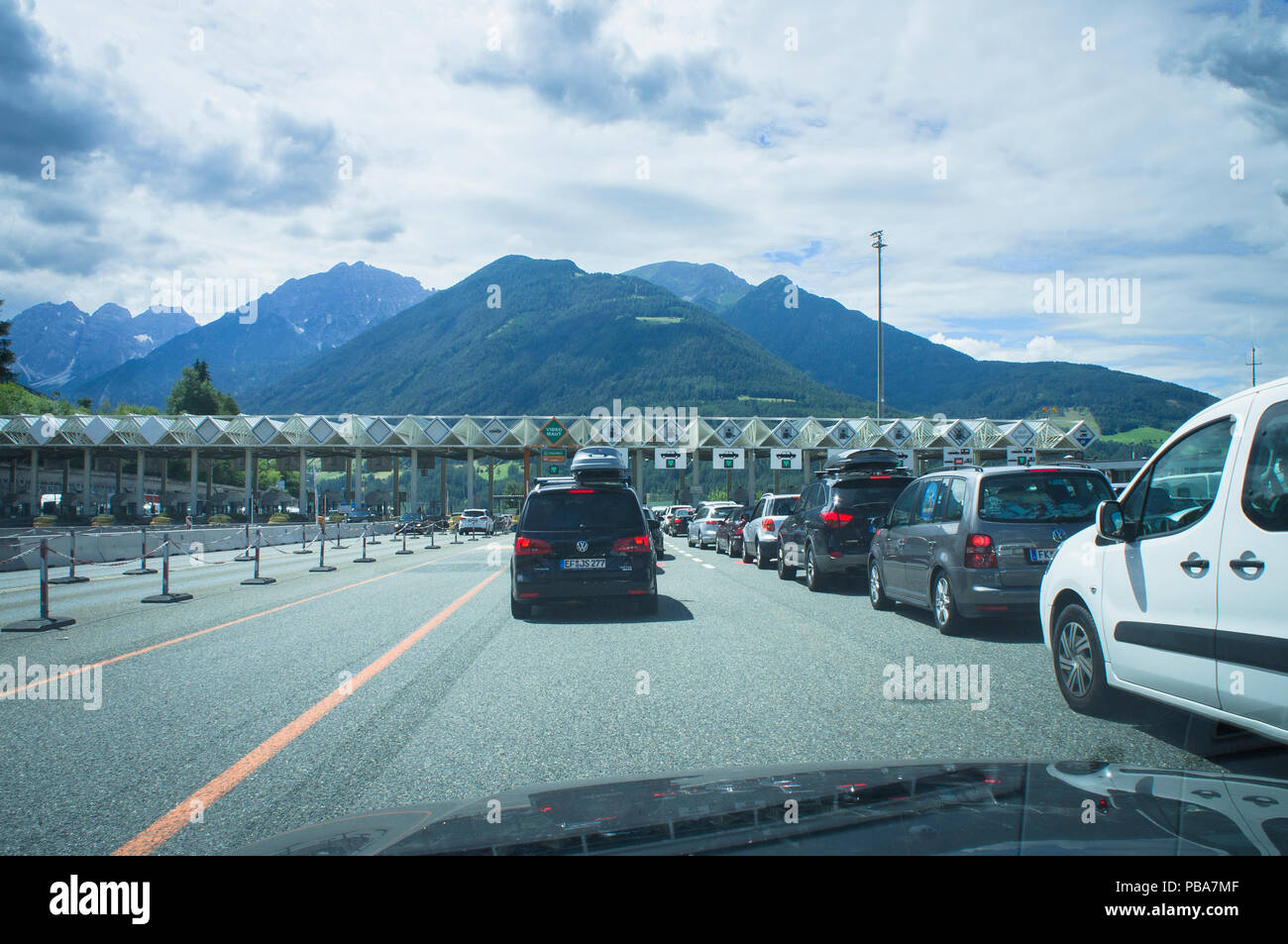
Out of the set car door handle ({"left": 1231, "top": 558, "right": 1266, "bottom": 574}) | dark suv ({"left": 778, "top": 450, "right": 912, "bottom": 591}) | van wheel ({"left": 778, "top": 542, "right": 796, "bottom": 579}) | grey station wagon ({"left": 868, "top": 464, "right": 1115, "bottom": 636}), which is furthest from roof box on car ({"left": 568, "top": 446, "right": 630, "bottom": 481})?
car door handle ({"left": 1231, "top": 558, "right": 1266, "bottom": 574})

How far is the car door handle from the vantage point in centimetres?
393

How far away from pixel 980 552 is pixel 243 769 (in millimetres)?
6825

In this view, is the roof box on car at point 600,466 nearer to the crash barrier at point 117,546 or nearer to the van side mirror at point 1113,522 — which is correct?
the crash barrier at point 117,546

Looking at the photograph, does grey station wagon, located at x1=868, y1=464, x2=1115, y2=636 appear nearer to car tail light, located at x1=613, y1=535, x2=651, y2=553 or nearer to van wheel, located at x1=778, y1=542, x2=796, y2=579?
car tail light, located at x1=613, y1=535, x2=651, y2=553

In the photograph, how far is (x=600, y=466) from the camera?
35062 millimetres

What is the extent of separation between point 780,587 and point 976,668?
306 inches

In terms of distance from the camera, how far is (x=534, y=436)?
67.5 meters

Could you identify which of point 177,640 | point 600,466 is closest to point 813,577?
point 177,640

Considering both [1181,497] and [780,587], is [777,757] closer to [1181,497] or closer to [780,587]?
[1181,497]

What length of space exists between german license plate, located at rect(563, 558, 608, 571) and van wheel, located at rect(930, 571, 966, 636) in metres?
3.85

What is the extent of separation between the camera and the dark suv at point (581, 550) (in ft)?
36.1

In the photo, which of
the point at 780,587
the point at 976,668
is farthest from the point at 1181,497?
the point at 780,587

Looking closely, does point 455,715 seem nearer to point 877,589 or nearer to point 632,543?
point 632,543
